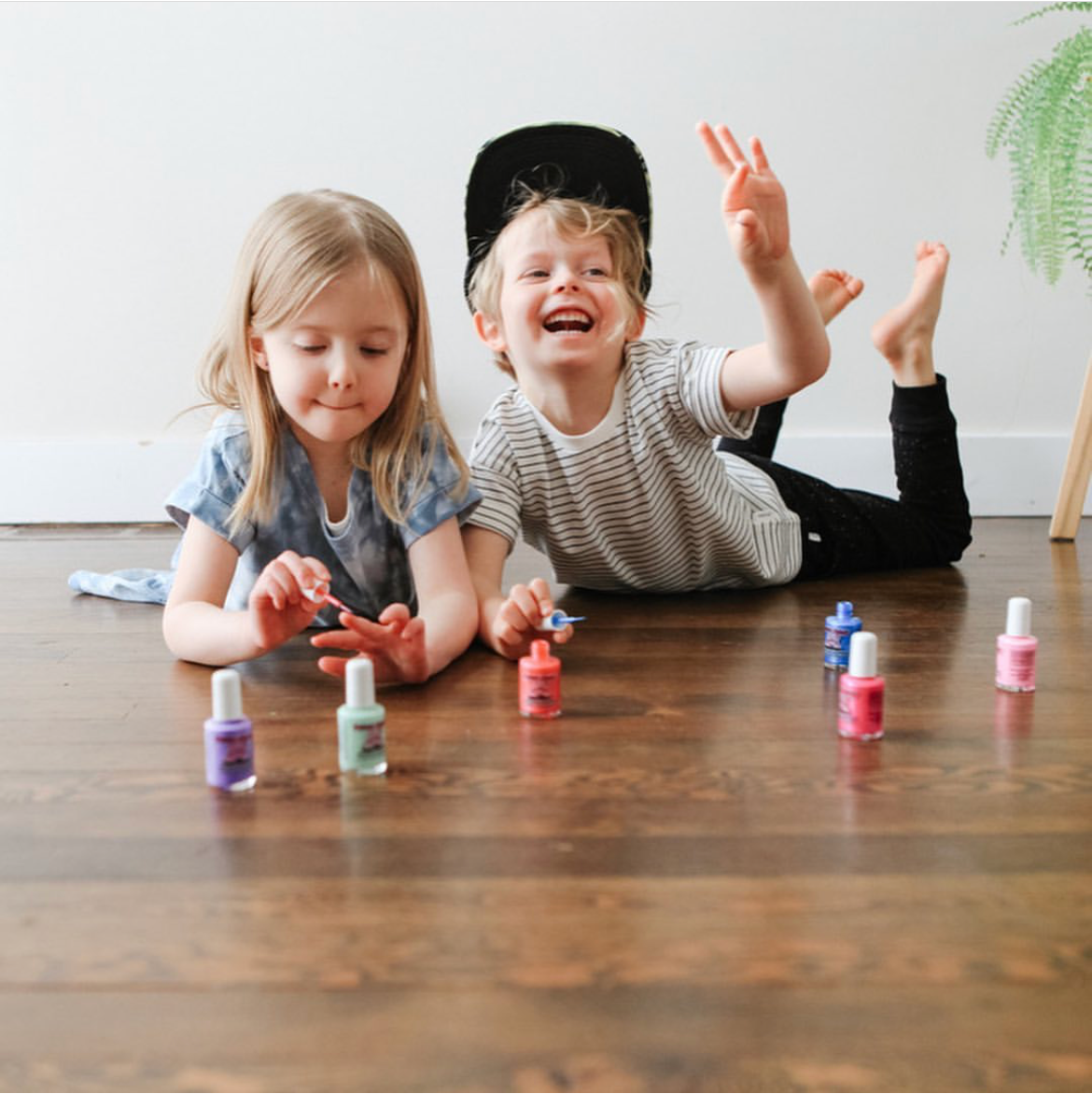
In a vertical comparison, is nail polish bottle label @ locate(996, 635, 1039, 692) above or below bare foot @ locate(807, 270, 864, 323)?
below

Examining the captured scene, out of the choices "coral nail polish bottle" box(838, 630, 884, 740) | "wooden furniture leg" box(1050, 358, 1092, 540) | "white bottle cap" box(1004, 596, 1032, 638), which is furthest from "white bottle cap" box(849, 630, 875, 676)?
"wooden furniture leg" box(1050, 358, 1092, 540)

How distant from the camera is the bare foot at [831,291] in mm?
1740

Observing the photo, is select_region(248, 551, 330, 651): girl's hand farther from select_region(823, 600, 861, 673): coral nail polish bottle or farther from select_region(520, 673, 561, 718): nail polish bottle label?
select_region(823, 600, 861, 673): coral nail polish bottle

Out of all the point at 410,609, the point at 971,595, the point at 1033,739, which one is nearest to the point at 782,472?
the point at 971,595

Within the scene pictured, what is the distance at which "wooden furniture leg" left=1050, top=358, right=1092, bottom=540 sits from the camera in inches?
85.8

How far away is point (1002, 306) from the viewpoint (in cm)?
257

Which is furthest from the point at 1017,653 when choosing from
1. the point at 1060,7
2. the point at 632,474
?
the point at 1060,7

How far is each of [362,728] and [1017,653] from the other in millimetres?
675

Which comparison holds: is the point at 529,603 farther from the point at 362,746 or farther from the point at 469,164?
the point at 469,164

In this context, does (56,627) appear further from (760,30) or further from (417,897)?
(760,30)

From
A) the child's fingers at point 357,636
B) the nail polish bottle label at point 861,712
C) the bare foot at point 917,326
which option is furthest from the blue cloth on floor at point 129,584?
the bare foot at point 917,326

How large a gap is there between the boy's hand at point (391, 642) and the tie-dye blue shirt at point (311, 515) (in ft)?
0.67

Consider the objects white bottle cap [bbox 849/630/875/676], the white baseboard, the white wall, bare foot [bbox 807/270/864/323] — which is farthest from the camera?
the white baseboard

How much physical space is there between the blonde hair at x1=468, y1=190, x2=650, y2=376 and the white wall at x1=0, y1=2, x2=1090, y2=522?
88 centimetres
